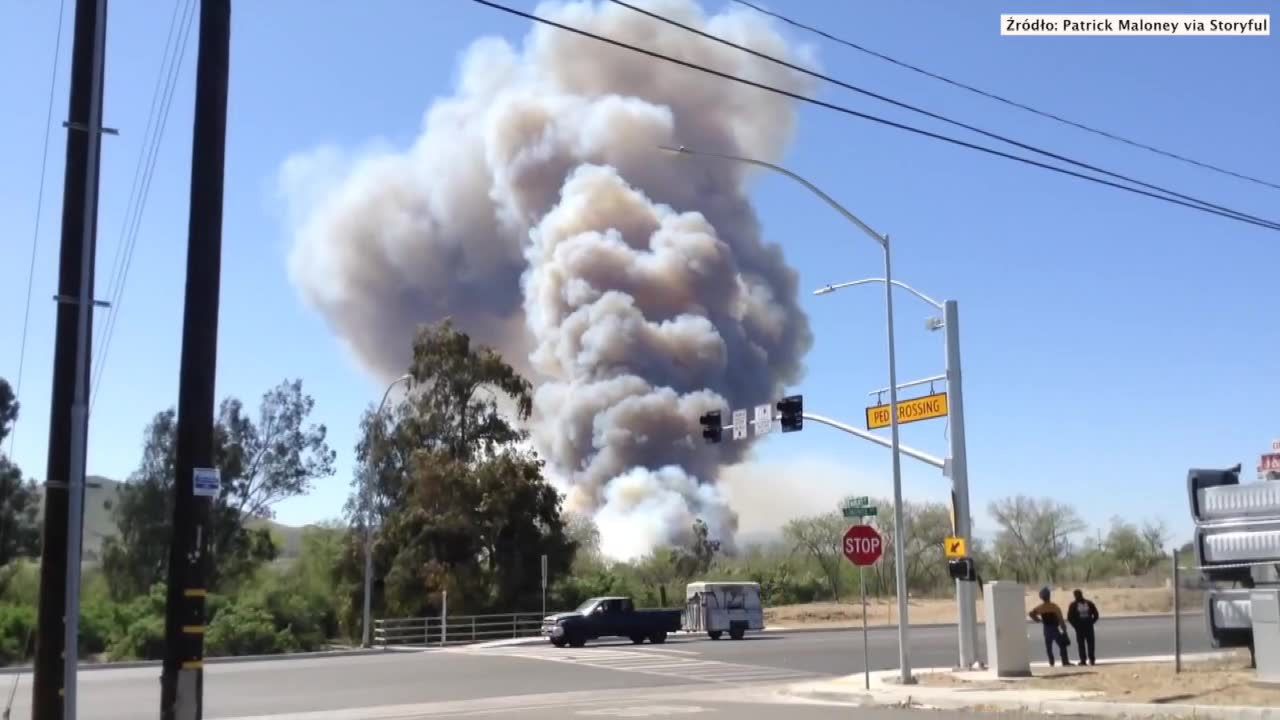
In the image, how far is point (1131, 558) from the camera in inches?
3597

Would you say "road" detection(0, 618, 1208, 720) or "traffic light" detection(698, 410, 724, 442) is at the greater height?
"traffic light" detection(698, 410, 724, 442)

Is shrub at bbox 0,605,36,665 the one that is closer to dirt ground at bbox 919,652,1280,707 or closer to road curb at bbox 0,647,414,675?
road curb at bbox 0,647,414,675

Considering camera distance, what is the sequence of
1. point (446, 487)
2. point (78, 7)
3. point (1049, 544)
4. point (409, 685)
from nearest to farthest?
point (78, 7)
point (409, 685)
point (446, 487)
point (1049, 544)

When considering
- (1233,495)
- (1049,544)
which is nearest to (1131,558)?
(1049,544)

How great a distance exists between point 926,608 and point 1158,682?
51171mm

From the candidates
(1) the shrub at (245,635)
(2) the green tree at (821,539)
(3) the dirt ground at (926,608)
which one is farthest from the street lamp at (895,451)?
(2) the green tree at (821,539)

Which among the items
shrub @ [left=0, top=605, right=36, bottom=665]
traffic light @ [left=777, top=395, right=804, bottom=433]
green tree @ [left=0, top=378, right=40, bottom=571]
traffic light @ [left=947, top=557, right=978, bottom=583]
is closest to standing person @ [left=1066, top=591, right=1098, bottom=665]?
traffic light @ [left=947, top=557, right=978, bottom=583]

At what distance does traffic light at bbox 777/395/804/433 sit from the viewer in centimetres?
3192

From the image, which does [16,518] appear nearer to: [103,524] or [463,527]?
[463,527]

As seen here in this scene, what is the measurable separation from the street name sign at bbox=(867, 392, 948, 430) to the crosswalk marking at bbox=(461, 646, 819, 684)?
5.44 meters

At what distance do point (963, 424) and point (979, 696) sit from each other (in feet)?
25.1

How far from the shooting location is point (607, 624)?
38.4 meters

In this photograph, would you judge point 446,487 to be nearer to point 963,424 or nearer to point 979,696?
point 963,424

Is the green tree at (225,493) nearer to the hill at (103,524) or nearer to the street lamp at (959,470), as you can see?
the hill at (103,524)
